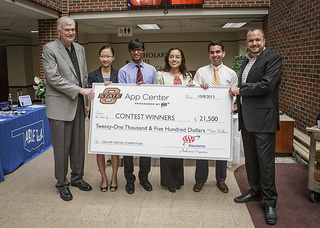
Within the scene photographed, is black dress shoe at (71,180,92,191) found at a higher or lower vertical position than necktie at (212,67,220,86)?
lower

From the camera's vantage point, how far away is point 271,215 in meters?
2.92

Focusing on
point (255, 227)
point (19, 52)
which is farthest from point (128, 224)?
point (19, 52)

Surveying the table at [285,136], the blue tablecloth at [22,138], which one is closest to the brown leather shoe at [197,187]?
the table at [285,136]

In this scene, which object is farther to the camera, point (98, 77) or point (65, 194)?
point (98, 77)

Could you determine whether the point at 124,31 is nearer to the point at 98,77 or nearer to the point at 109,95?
the point at 98,77

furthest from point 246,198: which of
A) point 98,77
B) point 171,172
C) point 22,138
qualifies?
point 22,138

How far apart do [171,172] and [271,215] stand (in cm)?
126

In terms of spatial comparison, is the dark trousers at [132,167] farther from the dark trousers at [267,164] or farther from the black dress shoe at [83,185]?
the dark trousers at [267,164]

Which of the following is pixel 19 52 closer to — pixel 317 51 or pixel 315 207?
pixel 317 51

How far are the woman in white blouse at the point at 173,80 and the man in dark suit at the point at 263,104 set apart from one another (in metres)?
0.69

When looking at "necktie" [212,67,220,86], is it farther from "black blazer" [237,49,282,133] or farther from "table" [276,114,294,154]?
"table" [276,114,294,154]

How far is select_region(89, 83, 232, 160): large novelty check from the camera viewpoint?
10.8ft

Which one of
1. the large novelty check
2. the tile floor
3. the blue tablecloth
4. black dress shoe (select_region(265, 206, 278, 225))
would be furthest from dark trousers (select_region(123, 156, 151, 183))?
the blue tablecloth

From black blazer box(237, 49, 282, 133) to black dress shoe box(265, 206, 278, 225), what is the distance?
79 centimetres
